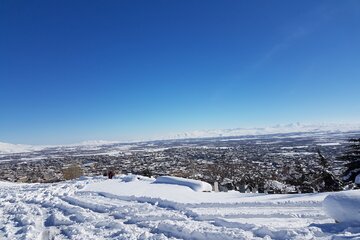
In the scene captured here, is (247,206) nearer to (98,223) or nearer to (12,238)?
(98,223)

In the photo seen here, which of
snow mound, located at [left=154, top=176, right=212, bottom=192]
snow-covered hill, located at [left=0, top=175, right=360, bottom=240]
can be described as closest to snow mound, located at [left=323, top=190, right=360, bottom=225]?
snow-covered hill, located at [left=0, top=175, right=360, bottom=240]

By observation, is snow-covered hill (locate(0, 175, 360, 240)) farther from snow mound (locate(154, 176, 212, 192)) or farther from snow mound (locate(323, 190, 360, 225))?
snow mound (locate(154, 176, 212, 192))

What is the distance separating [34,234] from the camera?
31.3 feet

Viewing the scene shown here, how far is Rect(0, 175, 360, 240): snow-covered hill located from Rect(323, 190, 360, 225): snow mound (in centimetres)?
17

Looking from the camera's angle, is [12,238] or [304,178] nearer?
[12,238]

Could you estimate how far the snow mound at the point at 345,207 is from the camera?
7.48m

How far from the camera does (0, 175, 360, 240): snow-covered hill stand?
7703 mm

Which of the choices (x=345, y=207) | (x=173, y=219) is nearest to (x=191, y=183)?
(x=173, y=219)

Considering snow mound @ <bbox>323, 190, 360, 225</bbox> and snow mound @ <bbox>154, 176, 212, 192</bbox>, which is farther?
snow mound @ <bbox>154, 176, 212, 192</bbox>

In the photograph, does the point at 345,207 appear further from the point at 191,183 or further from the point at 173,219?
the point at 191,183

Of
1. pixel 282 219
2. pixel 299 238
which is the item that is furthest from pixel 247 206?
pixel 299 238

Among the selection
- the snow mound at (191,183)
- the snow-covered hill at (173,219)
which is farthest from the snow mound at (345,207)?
the snow mound at (191,183)

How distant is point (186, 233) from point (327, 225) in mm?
3080

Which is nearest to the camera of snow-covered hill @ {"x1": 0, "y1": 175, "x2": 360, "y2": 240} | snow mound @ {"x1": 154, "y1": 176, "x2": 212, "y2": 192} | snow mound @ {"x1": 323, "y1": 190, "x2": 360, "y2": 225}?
snow mound @ {"x1": 323, "y1": 190, "x2": 360, "y2": 225}
